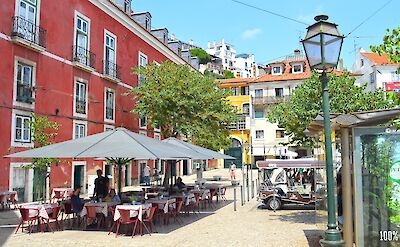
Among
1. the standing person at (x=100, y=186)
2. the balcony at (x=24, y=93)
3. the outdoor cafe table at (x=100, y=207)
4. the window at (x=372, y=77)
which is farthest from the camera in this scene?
the window at (x=372, y=77)

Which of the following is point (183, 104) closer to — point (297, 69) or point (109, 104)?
point (109, 104)

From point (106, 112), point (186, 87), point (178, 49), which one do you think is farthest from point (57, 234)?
point (178, 49)

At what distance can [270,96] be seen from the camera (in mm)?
50812

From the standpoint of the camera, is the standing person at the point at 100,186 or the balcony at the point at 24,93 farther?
the balcony at the point at 24,93

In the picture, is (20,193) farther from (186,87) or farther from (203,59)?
(203,59)

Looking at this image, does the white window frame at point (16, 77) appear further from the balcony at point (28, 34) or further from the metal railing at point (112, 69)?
the metal railing at point (112, 69)

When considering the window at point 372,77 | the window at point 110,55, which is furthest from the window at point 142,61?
the window at point 372,77

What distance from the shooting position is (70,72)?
21.7 m

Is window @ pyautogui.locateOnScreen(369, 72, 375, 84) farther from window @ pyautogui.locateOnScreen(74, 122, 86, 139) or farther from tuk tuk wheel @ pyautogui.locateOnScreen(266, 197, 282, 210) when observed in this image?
tuk tuk wheel @ pyautogui.locateOnScreen(266, 197, 282, 210)

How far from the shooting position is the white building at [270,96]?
164 ft

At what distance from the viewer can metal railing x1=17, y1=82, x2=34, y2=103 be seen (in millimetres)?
17995

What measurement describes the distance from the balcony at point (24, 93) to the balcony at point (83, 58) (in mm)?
3811

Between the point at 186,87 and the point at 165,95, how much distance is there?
4.65 ft

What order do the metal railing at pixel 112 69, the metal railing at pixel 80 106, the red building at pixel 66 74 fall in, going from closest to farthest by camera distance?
the red building at pixel 66 74
the metal railing at pixel 80 106
the metal railing at pixel 112 69
